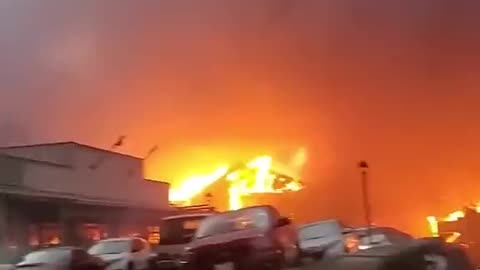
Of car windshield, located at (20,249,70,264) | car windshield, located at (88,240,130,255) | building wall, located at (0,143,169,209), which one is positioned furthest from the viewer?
building wall, located at (0,143,169,209)

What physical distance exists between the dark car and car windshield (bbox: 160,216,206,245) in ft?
13.3

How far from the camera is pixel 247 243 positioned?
1338 cm

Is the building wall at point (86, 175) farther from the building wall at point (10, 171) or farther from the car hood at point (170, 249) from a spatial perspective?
the car hood at point (170, 249)

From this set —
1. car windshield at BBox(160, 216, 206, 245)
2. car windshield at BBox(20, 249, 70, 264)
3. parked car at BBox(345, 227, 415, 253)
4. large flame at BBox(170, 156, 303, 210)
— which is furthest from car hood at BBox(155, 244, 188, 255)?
large flame at BBox(170, 156, 303, 210)

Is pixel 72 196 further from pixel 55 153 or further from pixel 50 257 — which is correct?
pixel 50 257

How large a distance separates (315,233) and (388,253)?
1205 cm

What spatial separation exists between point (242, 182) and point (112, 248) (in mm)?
23557

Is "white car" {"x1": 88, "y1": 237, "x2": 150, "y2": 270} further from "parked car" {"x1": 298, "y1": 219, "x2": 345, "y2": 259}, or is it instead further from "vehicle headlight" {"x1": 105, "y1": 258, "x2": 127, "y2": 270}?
"parked car" {"x1": 298, "y1": 219, "x2": 345, "y2": 259}

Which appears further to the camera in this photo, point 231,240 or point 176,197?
point 176,197

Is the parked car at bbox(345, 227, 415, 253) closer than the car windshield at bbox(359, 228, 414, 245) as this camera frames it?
Yes

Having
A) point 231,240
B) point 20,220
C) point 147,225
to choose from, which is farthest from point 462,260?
point 147,225

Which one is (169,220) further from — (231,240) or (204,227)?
(231,240)

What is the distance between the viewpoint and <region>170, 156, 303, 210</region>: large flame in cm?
4422

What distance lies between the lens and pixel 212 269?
44.8 feet
